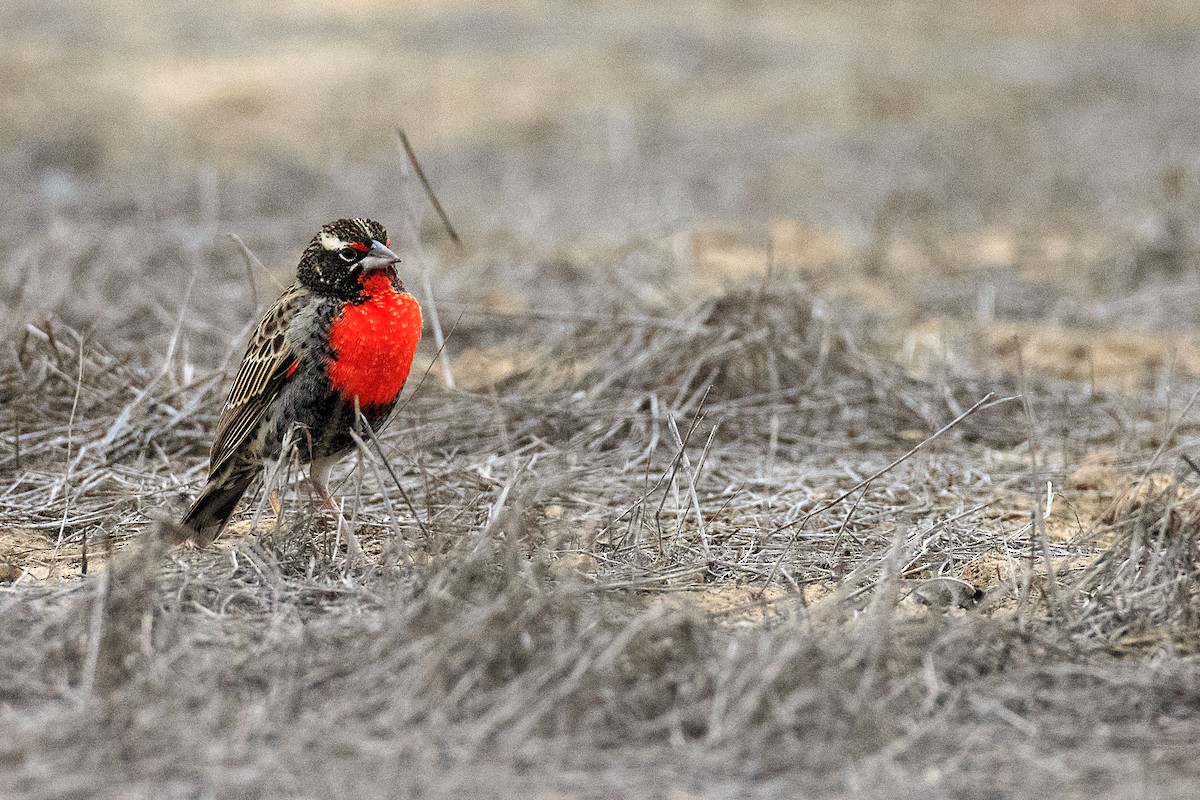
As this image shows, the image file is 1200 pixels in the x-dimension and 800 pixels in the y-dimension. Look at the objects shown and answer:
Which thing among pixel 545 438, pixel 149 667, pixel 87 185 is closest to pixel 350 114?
pixel 87 185

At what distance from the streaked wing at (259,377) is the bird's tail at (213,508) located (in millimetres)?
62

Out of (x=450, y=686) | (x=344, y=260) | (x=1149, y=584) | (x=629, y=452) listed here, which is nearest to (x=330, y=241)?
(x=344, y=260)

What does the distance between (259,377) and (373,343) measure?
0.40 metres

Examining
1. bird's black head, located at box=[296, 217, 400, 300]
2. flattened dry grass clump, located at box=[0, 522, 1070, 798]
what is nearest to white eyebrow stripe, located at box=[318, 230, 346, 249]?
bird's black head, located at box=[296, 217, 400, 300]

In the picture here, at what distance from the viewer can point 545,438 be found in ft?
17.0

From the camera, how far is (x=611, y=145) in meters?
11.2

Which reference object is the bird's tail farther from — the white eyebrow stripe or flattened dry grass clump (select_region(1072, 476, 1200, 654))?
flattened dry grass clump (select_region(1072, 476, 1200, 654))

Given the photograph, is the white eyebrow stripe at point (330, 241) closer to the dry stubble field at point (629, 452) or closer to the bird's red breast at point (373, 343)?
the bird's red breast at point (373, 343)

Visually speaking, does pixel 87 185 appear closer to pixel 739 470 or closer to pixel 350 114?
pixel 350 114

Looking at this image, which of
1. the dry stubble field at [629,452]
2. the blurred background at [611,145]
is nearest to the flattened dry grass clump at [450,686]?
the dry stubble field at [629,452]

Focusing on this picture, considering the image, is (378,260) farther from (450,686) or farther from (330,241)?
(450,686)

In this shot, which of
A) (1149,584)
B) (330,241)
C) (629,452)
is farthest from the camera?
(629,452)

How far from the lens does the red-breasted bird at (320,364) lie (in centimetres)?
404

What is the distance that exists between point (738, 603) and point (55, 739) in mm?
1696
